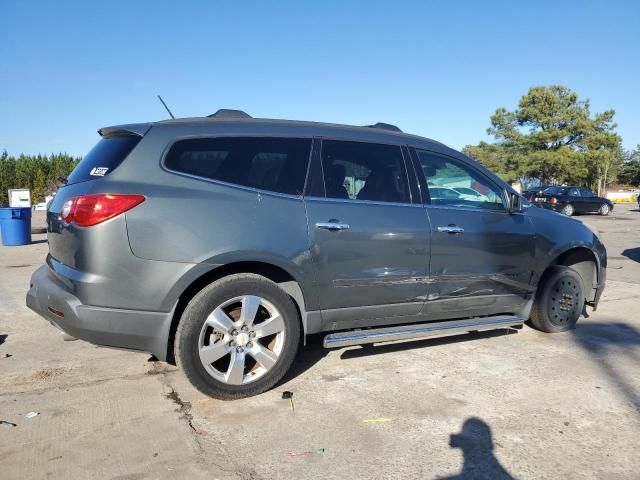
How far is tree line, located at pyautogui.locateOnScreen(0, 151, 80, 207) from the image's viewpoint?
38.7m

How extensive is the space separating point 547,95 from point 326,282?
4726 cm

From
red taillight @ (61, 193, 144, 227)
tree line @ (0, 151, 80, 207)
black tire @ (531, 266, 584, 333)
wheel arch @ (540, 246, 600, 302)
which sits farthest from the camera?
tree line @ (0, 151, 80, 207)

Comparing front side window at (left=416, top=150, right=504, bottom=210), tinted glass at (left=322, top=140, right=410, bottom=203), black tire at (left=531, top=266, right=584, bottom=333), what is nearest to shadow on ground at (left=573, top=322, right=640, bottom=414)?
black tire at (left=531, top=266, right=584, bottom=333)

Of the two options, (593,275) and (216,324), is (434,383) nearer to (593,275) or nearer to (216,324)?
(216,324)

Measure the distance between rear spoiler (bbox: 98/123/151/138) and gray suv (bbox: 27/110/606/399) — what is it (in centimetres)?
1

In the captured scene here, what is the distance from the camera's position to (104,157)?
3.43m

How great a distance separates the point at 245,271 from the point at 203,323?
0.45 meters

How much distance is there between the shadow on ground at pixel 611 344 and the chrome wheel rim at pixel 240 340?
93.9 inches

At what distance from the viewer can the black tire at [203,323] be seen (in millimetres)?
3211

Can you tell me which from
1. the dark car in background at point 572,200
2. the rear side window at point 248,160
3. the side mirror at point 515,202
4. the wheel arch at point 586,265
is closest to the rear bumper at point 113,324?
the rear side window at point 248,160

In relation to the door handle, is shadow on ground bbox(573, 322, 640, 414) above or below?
below

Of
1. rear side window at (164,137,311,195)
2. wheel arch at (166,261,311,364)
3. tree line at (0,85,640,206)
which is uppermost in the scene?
tree line at (0,85,640,206)

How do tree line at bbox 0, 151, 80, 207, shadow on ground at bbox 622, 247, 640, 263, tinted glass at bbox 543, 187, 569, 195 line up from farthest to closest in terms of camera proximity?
tree line at bbox 0, 151, 80, 207 → tinted glass at bbox 543, 187, 569, 195 → shadow on ground at bbox 622, 247, 640, 263

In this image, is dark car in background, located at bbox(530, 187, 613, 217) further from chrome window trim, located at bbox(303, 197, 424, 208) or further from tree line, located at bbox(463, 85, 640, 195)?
chrome window trim, located at bbox(303, 197, 424, 208)
